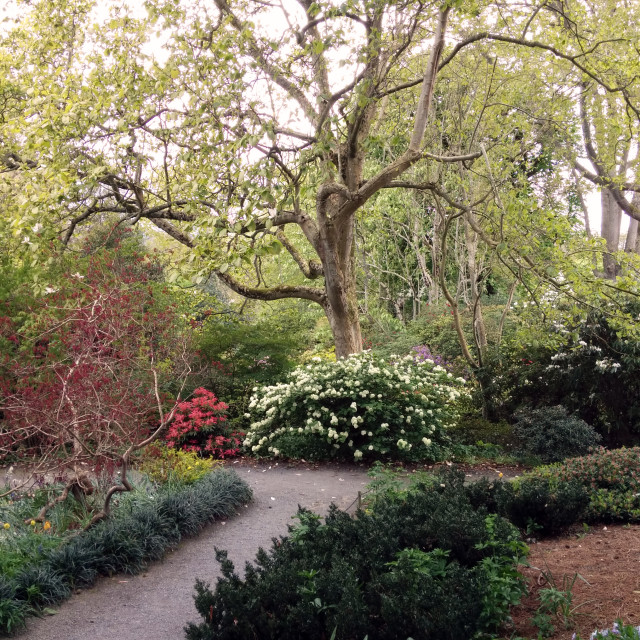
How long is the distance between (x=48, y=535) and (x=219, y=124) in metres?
4.55

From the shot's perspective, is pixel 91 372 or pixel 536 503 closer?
pixel 536 503

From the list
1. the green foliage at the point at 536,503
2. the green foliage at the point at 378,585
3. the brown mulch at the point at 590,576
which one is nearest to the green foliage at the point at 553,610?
the brown mulch at the point at 590,576

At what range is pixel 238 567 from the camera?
16.3 ft

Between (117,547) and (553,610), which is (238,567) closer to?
(117,547)

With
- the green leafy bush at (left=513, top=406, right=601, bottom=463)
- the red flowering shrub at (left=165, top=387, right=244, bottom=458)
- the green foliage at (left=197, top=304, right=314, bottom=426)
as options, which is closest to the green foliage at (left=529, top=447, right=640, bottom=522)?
the green leafy bush at (left=513, top=406, right=601, bottom=463)

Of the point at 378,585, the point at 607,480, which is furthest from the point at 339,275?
the point at 378,585

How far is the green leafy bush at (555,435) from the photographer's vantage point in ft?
28.5

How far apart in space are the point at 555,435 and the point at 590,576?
516 centimetres

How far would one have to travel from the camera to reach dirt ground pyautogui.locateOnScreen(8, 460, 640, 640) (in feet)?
10.9

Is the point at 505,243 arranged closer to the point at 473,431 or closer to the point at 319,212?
the point at 319,212

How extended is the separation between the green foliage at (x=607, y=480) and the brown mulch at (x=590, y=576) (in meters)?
0.16

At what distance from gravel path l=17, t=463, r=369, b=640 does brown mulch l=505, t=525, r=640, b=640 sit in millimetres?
2125

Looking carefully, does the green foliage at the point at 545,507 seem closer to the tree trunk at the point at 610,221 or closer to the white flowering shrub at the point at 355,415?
the white flowering shrub at the point at 355,415

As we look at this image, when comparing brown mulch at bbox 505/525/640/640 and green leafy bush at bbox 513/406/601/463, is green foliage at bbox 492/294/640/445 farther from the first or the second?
brown mulch at bbox 505/525/640/640
